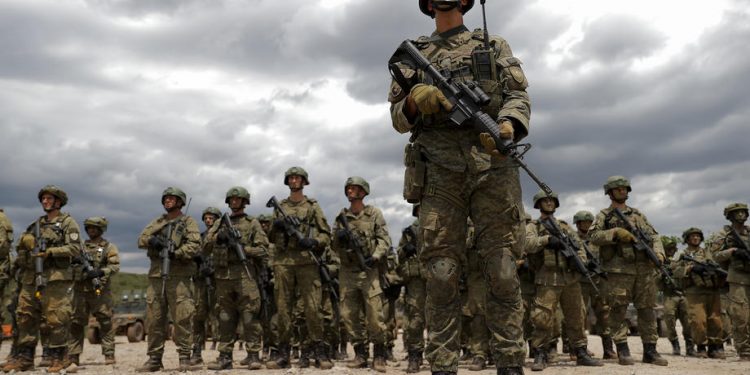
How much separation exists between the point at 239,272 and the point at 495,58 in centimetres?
688

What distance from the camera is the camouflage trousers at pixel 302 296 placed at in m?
9.43

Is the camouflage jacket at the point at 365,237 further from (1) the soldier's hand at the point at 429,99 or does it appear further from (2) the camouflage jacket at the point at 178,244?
(1) the soldier's hand at the point at 429,99

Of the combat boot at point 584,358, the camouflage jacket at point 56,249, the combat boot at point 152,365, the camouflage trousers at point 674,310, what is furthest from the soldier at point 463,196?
the camouflage trousers at point 674,310

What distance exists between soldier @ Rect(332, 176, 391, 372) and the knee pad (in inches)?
219

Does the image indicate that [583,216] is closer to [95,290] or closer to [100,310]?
[95,290]

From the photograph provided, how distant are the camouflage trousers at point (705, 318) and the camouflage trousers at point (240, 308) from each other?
8.28 metres

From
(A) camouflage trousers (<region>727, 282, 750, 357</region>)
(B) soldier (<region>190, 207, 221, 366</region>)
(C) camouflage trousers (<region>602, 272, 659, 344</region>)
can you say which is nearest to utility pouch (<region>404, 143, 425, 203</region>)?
(C) camouflage trousers (<region>602, 272, 659, 344</region>)

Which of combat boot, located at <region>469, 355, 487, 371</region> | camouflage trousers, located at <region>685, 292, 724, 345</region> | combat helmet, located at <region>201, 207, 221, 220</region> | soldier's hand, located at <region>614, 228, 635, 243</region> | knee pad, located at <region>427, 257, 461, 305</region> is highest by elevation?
combat helmet, located at <region>201, 207, 221, 220</region>

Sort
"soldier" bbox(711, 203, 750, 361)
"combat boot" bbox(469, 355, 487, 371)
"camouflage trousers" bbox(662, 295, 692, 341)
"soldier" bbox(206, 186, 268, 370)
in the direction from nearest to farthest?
"combat boot" bbox(469, 355, 487, 371) < "soldier" bbox(206, 186, 268, 370) < "soldier" bbox(711, 203, 750, 361) < "camouflage trousers" bbox(662, 295, 692, 341)

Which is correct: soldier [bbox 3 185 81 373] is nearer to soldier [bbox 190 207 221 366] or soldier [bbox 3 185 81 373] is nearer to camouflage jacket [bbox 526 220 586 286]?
soldier [bbox 190 207 221 366]

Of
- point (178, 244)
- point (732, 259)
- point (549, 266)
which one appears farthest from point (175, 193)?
point (732, 259)

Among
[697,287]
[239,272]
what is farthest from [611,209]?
[239,272]

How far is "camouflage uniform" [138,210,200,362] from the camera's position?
9.34 m

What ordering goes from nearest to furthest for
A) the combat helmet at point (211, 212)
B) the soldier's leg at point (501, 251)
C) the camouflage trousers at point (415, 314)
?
the soldier's leg at point (501, 251), the camouflage trousers at point (415, 314), the combat helmet at point (211, 212)
